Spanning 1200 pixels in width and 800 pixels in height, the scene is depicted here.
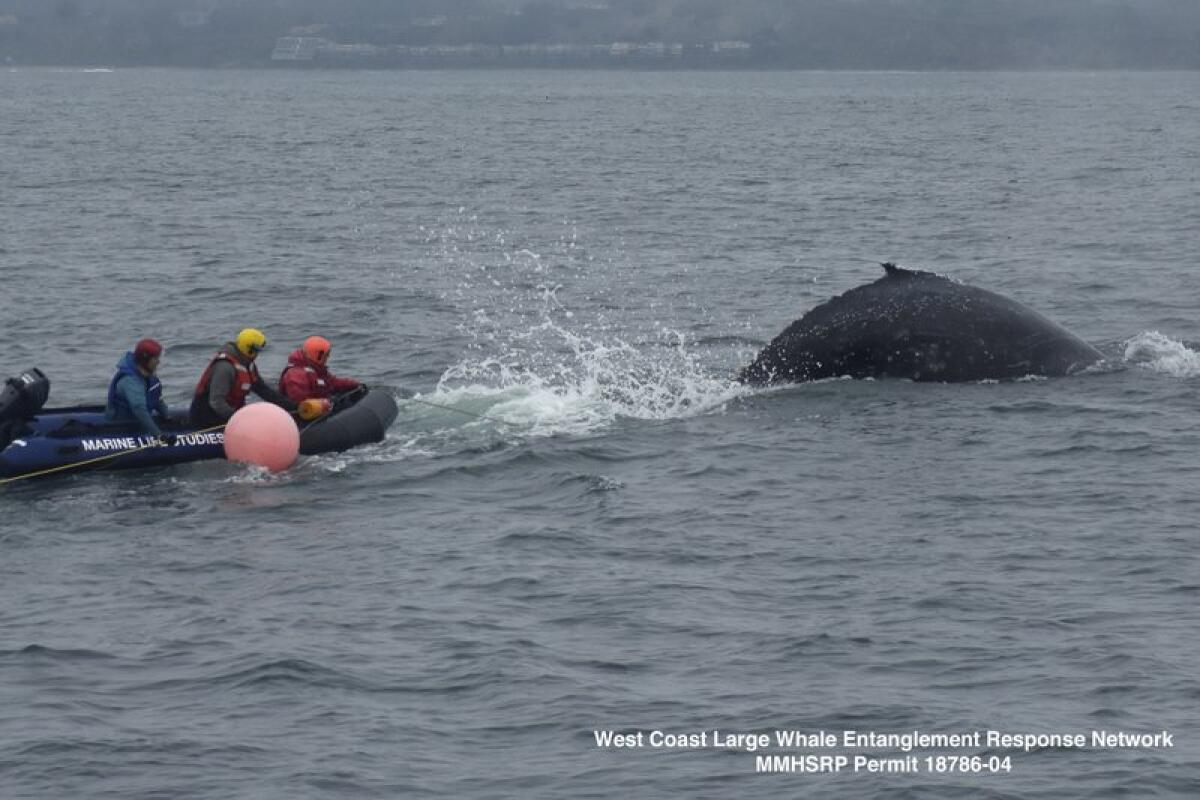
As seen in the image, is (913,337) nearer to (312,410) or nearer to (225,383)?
(312,410)

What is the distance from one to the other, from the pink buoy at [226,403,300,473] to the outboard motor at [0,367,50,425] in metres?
2.20

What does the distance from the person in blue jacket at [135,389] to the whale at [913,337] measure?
25.5 feet

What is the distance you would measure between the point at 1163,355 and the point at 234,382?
12967 millimetres

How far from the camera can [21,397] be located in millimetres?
22156

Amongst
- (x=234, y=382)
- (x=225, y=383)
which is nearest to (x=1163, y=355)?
(x=234, y=382)

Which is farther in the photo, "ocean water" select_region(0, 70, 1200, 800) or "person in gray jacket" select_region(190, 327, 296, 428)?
"person in gray jacket" select_region(190, 327, 296, 428)

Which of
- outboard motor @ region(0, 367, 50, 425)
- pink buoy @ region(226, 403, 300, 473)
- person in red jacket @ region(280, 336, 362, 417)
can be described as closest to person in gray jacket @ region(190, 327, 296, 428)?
person in red jacket @ region(280, 336, 362, 417)

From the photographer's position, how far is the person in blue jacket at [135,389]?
22.4 metres

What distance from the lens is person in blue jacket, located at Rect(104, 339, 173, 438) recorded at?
73.5ft

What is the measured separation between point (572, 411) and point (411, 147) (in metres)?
69.2

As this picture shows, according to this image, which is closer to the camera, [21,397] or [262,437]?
[262,437]

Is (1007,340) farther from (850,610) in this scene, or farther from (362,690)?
(362,690)

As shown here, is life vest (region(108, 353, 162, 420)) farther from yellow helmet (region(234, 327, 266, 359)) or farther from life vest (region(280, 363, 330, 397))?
life vest (region(280, 363, 330, 397))

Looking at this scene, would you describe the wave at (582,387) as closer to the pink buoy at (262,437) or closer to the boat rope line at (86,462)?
the pink buoy at (262,437)
